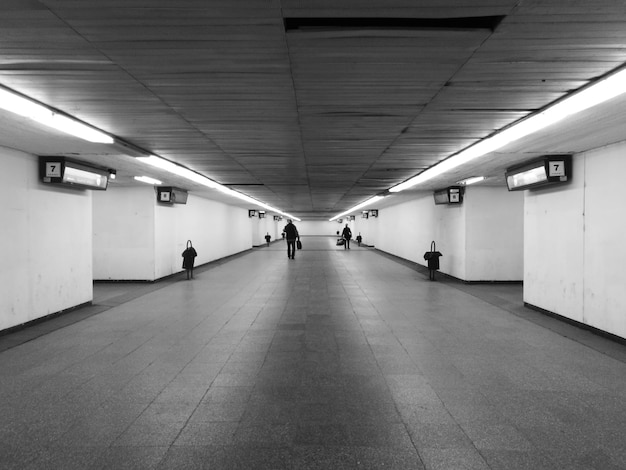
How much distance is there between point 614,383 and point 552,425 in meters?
1.44

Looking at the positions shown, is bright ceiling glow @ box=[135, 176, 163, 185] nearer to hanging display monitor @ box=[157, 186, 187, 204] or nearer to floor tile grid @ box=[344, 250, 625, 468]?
hanging display monitor @ box=[157, 186, 187, 204]

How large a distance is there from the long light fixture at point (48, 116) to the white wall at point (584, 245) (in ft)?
23.9

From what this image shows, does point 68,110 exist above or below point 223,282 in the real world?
above

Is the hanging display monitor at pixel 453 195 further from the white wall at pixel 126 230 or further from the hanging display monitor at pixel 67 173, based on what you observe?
the hanging display monitor at pixel 67 173

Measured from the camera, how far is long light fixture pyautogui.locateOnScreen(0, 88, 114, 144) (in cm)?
377

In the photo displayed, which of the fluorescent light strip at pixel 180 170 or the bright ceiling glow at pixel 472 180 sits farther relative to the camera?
the bright ceiling glow at pixel 472 180

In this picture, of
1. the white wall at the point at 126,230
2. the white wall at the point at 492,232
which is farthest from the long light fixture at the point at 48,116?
the white wall at the point at 492,232

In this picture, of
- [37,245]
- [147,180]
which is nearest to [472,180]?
[147,180]

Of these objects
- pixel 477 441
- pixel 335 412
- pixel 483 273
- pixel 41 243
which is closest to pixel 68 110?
pixel 41 243

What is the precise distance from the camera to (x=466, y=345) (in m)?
5.20

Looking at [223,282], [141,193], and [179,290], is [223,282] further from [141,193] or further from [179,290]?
[141,193]

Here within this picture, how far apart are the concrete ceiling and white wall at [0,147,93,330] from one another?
30.1 inches

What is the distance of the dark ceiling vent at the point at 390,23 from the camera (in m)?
2.50

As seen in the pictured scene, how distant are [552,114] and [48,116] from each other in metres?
5.65
